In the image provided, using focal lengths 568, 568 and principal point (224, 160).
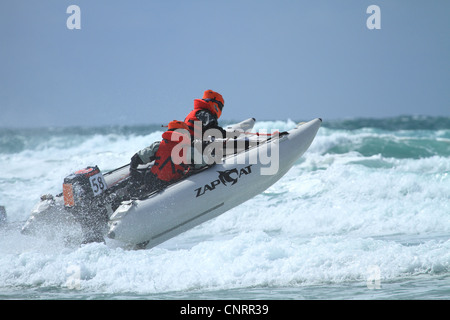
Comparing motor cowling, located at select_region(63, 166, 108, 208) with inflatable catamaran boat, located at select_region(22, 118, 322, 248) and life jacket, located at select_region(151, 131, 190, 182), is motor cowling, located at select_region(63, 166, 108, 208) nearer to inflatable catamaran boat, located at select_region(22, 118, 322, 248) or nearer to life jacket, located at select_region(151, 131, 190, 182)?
inflatable catamaran boat, located at select_region(22, 118, 322, 248)

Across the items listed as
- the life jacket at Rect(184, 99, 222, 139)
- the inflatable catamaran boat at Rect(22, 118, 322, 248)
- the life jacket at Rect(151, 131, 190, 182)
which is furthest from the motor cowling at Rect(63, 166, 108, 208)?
the life jacket at Rect(184, 99, 222, 139)

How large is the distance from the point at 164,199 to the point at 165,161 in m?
0.45

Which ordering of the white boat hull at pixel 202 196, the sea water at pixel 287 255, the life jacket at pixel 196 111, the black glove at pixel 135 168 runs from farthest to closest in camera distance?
the black glove at pixel 135 168
the life jacket at pixel 196 111
the white boat hull at pixel 202 196
the sea water at pixel 287 255

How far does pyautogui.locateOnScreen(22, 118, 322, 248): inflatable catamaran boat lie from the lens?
240 inches

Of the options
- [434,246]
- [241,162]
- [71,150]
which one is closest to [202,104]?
[241,162]

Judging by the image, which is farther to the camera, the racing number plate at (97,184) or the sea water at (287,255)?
the racing number plate at (97,184)

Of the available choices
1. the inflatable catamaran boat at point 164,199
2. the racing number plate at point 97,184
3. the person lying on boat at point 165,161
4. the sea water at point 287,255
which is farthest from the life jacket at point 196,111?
the sea water at point 287,255

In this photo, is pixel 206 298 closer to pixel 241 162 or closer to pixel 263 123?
pixel 241 162

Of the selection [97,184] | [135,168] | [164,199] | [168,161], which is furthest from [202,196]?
[97,184]

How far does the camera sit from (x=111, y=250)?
19.2 feet

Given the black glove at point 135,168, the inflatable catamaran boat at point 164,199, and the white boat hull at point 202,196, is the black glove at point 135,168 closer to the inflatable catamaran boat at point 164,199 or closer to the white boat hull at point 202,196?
the inflatable catamaran boat at point 164,199

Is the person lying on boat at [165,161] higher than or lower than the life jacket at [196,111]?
lower

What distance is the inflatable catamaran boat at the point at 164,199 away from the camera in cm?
609

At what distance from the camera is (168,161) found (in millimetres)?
6328
